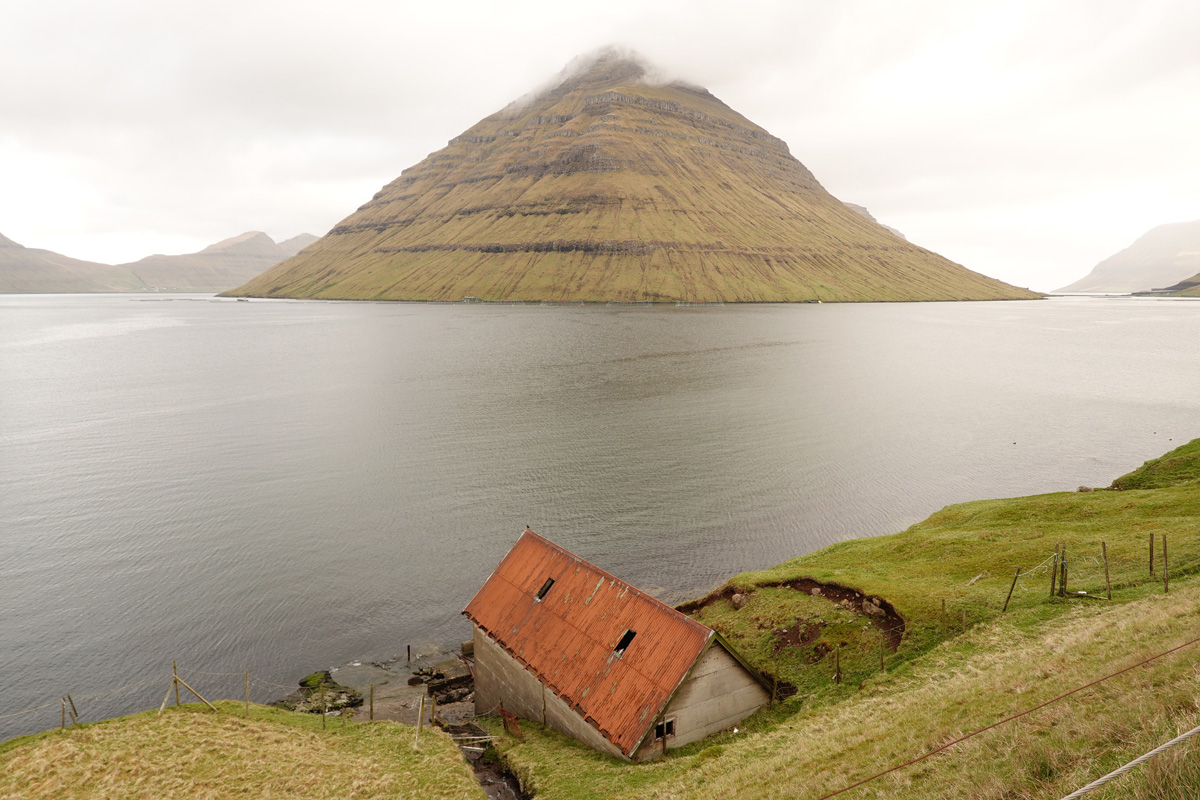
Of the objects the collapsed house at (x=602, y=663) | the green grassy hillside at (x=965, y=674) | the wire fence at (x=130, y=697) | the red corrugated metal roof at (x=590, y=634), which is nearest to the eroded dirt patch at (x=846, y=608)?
the green grassy hillside at (x=965, y=674)

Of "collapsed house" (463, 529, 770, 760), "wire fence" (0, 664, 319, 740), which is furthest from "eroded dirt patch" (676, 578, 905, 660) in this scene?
"wire fence" (0, 664, 319, 740)

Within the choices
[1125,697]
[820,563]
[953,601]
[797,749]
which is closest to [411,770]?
[797,749]

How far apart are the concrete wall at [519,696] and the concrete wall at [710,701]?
3.07m

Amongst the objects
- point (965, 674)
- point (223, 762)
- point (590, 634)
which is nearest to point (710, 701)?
point (590, 634)

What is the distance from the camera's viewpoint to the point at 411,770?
29391 mm

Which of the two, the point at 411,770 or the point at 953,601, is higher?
the point at 953,601

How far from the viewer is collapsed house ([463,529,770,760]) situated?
2967 centimetres

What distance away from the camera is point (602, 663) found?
106 ft

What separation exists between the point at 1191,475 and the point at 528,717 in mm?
61646

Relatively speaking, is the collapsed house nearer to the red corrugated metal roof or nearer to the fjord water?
the red corrugated metal roof

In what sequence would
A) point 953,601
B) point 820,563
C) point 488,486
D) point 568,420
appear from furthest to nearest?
point 568,420
point 488,486
point 820,563
point 953,601

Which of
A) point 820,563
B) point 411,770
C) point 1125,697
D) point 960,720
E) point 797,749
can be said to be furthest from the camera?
point 820,563

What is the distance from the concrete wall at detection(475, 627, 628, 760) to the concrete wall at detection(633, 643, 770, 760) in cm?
307

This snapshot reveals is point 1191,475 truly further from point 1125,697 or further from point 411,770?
point 411,770
